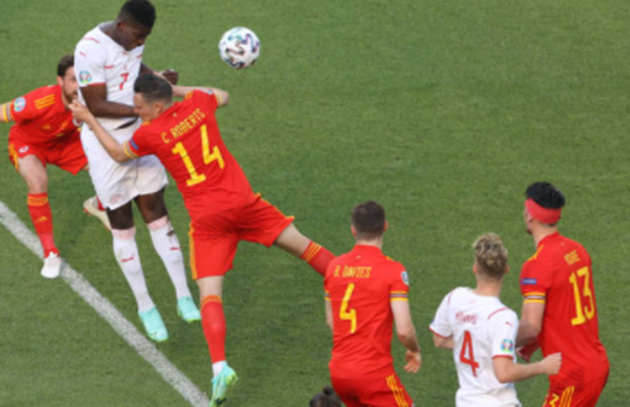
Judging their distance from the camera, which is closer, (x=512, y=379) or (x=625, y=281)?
(x=512, y=379)

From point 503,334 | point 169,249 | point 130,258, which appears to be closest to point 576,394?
point 503,334

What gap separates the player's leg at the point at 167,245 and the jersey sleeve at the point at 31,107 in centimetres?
148

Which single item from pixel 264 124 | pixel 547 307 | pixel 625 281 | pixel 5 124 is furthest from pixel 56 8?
pixel 547 307

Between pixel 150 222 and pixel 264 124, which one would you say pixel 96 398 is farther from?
pixel 264 124

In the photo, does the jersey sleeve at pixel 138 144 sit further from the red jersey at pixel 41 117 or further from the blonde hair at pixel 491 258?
the blonde hair at pixel 491 258

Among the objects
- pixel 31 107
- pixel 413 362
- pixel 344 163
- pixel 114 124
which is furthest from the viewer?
pixel 344 163

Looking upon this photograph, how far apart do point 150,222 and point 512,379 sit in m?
3.35

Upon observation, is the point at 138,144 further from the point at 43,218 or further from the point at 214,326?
the point at 43,218

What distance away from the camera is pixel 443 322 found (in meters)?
5.80

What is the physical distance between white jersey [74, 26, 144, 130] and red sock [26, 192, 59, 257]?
153 centimetres

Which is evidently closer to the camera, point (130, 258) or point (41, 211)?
point (130, 258)

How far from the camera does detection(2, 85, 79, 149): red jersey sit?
28.4 feet

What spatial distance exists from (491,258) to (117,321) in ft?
11.7

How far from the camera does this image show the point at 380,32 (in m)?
12.3
